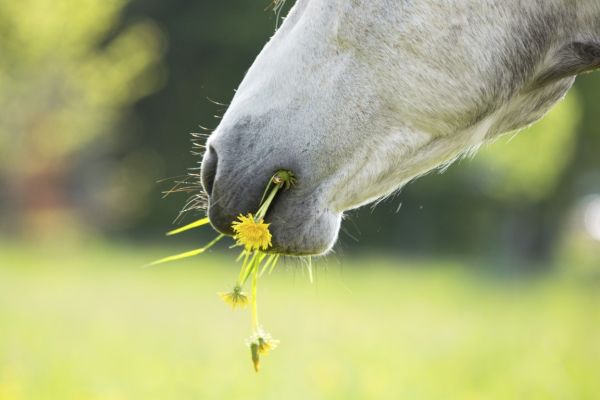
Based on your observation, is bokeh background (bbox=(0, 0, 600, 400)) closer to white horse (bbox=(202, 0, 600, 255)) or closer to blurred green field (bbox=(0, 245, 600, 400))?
blurred green field (bbox=(0, 245, 600, 400))

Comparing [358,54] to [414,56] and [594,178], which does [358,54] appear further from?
[594,178]

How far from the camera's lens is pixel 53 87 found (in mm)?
17984

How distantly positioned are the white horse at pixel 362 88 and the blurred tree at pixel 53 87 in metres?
14.7

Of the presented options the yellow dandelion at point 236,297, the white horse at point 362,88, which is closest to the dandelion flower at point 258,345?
the yellow dandelion at point 236,297

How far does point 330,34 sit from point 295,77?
15 cm

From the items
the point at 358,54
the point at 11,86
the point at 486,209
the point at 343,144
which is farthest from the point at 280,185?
the point at 486,209

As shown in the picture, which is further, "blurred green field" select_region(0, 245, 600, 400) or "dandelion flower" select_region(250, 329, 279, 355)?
"blurred green field" select_region(0, 245, 600, 400)

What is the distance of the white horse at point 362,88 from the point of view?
2.35m

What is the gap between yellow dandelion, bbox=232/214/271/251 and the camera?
2.38m

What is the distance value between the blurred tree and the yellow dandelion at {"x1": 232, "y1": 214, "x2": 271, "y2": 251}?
1476 centimetres

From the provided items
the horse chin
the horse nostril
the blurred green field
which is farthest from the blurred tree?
the horse chin

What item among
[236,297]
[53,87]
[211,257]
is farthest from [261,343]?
[53,87]

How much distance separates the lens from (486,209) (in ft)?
68.5

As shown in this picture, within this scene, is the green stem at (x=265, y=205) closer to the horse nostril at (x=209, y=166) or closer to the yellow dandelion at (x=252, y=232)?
the yellow dandelion at (x=252, y=232)
